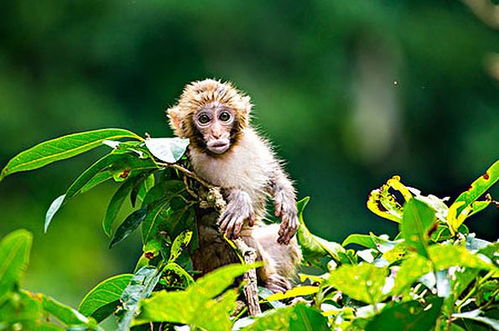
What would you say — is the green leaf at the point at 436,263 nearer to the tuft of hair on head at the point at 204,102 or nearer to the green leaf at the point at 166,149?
the green leaf at the point at 166,149

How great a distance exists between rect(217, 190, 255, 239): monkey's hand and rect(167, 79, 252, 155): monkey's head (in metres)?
0.20

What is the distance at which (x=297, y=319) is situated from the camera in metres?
0.98

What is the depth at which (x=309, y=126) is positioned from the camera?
7.38 meters

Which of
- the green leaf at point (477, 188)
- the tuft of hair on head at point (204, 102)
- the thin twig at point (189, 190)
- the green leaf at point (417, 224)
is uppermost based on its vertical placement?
the tuft of hair on head at point (204, 102)

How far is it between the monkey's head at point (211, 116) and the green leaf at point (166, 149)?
802 millimetres

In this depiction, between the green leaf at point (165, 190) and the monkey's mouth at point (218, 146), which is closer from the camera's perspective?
the green leaf at point (165, 190)

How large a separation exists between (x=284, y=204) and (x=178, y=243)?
67 centimetres

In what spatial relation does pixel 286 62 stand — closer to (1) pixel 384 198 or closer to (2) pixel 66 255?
(2) pixel 66 255

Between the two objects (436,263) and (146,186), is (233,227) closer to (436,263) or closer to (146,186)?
(146,186)

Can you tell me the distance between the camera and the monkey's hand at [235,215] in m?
1.77

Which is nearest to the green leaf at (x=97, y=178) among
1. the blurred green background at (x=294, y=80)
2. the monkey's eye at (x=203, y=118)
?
the monkey's eye at (x=203, y=118)

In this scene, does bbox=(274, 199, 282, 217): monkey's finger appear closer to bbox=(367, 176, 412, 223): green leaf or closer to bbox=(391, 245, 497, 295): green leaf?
bbox=(367, 176, 412, 223): green leaf

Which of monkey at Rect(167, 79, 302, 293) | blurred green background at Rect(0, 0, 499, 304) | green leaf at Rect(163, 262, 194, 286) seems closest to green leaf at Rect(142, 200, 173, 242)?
green leaf at Rect(163, 262, 194, 286)

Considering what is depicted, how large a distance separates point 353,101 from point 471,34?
1.12 m
